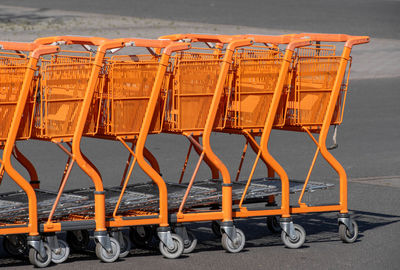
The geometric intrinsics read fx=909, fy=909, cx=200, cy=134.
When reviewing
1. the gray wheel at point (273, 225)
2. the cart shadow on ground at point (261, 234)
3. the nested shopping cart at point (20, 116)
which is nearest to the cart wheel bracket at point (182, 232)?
the cart shadow on ground at point (261, 234)

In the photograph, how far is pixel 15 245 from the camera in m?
7.94

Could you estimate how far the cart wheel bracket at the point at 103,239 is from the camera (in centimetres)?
755

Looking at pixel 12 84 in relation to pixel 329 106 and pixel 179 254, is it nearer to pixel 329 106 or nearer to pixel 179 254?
pixel 179 254

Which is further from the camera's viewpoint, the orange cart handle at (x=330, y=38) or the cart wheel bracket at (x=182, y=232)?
the orange cart handle at (x=330, y=38)

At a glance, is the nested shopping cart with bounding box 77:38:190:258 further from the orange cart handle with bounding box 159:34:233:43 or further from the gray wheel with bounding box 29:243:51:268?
the gray wheel with bounding box 29:243:51:268

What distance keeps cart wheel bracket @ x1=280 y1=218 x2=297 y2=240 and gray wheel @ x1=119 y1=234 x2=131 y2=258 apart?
141 cm

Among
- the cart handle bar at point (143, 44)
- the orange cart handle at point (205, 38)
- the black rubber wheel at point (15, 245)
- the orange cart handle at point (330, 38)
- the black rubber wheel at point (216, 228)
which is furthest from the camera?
the black rubber wheel at point (216, 228)

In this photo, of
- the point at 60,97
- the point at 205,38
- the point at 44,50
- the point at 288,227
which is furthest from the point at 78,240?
the point at 205,38

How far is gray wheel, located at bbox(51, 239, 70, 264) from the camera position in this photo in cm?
751

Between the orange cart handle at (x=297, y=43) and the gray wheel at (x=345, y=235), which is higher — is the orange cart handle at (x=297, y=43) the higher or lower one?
the higher one

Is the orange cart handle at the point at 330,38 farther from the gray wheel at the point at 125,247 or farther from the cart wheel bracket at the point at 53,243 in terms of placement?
the cart wheel bracket at the point at 53,243

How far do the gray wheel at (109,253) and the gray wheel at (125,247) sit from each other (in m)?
0.13

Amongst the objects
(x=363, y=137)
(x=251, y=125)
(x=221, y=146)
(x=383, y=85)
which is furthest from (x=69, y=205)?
(x=383, y=85)

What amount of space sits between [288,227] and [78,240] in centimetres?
189
